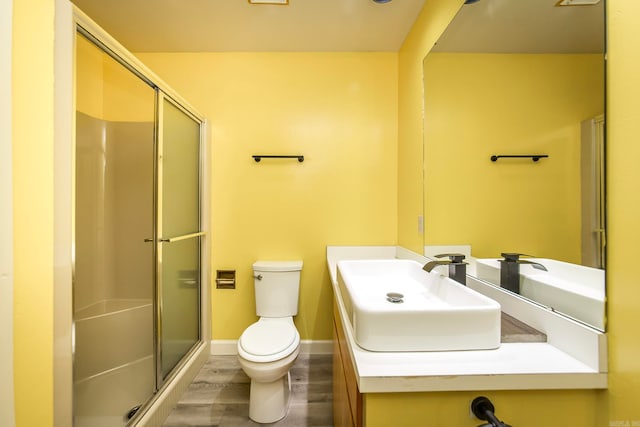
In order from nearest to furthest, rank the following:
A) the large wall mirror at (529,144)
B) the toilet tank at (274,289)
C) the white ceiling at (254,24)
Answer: the large wall mirror at (529,144), the white ceiling at (254,24), the toilet tank at (274,289)

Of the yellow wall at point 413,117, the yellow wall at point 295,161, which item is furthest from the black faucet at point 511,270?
the yellow wall at point 295,161

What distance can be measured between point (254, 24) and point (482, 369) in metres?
2.17

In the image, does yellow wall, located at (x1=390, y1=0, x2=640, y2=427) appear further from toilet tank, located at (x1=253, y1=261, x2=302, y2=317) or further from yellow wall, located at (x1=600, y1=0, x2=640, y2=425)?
toilet tank, located at (x1=253, y1=261, x2=302, y2=317)

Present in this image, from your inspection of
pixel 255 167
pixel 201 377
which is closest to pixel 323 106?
pixel 255 167

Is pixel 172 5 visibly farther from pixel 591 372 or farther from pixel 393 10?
pixel 591 372

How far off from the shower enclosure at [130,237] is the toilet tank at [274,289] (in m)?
0.51

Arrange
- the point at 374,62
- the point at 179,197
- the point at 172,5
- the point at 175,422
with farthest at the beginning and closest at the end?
1. the point at 374,62
2. the point at 179,197
3. the point at 172,5
4. the point at 175,422

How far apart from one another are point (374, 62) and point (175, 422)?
108 inches

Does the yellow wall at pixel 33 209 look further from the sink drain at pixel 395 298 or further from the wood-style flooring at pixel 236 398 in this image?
the sink drain at pixel 395 298

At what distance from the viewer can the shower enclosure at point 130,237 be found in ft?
4.69

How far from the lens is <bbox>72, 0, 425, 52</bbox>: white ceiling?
1548 mm

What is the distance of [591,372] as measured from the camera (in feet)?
2.01

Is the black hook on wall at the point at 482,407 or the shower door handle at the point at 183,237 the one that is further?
the shower door handle at the point at 183,237

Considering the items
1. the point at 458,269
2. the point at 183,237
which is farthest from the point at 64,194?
the point at 458,269
